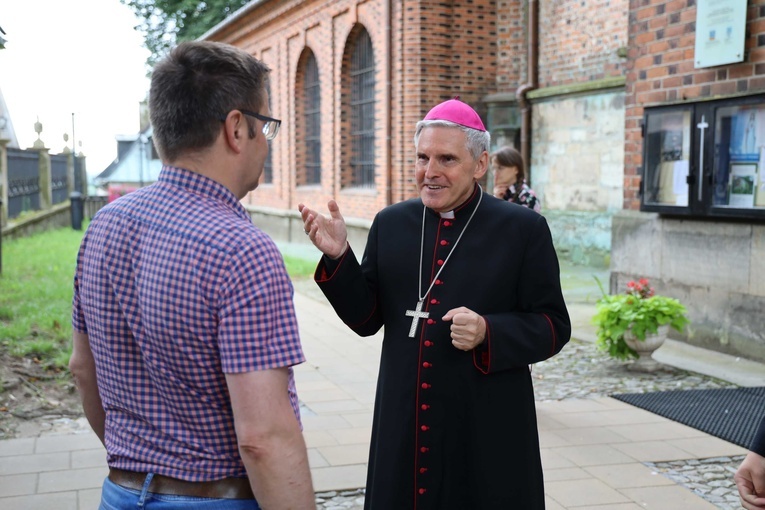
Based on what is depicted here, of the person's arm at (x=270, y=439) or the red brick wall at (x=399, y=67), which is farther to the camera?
the red brick wall at (x=399, y=67)

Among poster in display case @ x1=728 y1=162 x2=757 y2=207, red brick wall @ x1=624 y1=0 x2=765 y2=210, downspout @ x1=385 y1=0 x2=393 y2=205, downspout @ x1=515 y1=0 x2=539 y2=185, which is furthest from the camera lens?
downspout @ x1=385 y1=0 x2=393 y2=205

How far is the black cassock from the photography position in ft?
9.31

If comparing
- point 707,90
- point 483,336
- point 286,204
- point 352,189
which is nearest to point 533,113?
point 352,189

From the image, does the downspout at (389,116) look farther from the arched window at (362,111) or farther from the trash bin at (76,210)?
the trash bin at (76,210)

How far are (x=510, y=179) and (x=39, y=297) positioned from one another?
7.53m

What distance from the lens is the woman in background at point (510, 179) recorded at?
6.38 m

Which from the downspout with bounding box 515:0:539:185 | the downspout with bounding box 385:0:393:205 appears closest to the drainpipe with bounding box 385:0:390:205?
the downspout with bounding box 385:0:393:205

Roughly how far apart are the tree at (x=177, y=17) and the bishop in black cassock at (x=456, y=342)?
28.3 m

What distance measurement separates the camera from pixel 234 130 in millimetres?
1945

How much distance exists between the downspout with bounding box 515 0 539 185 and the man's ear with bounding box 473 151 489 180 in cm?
1213

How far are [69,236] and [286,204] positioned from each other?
572 cm

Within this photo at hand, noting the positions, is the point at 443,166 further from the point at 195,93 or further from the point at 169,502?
the point at 169,502

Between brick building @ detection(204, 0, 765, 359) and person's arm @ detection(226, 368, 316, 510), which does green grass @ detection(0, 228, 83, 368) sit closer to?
brick building @ detection(204, 0, 765, 359)

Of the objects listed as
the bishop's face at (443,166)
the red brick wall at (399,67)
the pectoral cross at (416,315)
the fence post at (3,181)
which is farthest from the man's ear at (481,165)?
the fence post at (3,181)
